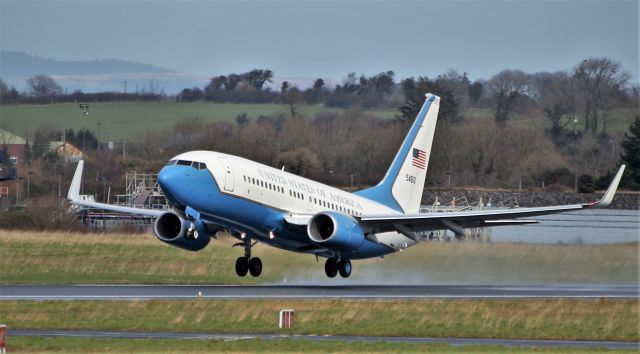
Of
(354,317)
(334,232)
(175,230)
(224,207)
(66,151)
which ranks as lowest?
(354,317)

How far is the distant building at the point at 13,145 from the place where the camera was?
7347 centimetres

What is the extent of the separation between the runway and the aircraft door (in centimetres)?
331

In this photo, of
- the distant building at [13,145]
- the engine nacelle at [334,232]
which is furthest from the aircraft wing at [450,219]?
the distant building at [13,145]

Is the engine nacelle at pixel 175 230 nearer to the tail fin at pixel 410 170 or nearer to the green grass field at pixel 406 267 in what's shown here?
the green grass field at pixel 406 267

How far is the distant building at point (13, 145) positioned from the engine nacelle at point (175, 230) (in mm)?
32789

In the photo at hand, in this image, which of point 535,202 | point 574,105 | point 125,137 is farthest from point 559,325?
point 574,105

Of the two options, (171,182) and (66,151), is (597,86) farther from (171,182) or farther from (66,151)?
(171,182)

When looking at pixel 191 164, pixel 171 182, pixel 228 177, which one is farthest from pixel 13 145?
pixel 171 182

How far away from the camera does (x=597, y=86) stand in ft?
305

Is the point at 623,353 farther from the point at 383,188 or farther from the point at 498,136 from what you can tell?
the point at 498,136

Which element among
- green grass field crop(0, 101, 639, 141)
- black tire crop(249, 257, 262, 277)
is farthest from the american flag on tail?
green grass field crop(0, 101, 639, 141)

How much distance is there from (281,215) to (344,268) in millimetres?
3740

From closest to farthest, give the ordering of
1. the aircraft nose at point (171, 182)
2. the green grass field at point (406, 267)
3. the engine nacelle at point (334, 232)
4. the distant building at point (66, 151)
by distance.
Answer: the aircraft nose at point (171, 182)
the engine nacelle at point (334, 232)
the green grass field at point (406, 267)
the distant building at point (66, 151)

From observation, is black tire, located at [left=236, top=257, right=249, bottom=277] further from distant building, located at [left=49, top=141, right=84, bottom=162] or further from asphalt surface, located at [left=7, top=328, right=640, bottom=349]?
distant building, located at [left=49, top=141, right=84, bottom=162]
